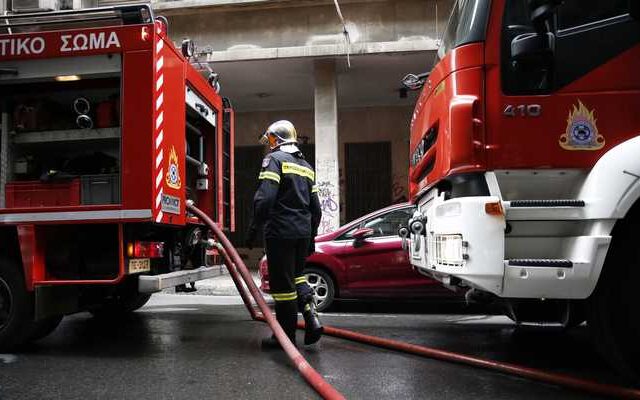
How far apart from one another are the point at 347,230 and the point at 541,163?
412 centimetres

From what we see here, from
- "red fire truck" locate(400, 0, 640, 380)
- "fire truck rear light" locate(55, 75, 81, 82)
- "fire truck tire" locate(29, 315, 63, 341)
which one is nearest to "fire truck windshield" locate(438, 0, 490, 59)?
"red fire truck" locate(400, 0, 640, 380)

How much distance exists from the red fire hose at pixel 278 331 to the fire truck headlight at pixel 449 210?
133 centimetres

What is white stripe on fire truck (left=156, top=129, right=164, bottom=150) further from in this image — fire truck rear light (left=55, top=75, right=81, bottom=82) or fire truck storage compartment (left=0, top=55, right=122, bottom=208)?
fire truck rear light (left=55, top=75, right=81, bottom=82)

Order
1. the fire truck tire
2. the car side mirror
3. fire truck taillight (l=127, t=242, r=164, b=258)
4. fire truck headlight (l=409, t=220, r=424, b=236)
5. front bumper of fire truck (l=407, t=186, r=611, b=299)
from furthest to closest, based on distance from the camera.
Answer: the car side mirror, the fire truck tire, fire truck taillight (l=127, t=242, r=164, b=258), fire truck headlight (l=409, t=220, r=424, b=236), front bumper of fire truck (l=407, t=186, r=611, b=299)

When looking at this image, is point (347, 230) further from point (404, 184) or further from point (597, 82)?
point (404, 184)

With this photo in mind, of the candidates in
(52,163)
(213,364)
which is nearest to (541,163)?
(213,364)

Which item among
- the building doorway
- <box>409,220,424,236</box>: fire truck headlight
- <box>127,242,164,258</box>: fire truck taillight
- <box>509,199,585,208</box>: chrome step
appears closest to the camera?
<box>509,199,585,208</box>: chrome step

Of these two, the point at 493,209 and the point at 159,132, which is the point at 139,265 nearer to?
the point at 159,132

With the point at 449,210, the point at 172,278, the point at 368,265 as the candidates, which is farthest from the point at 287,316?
the point at 368,265

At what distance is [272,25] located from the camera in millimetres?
11703

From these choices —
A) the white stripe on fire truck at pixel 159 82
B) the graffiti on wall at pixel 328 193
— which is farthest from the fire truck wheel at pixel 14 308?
the graffiti on wall at pixel 328 193

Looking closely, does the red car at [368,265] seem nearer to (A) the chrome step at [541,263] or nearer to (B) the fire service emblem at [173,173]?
(B) the fire service emblem at [173,173]

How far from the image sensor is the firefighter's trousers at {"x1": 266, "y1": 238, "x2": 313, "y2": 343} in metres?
4.61

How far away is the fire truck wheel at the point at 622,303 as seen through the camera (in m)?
3.35
